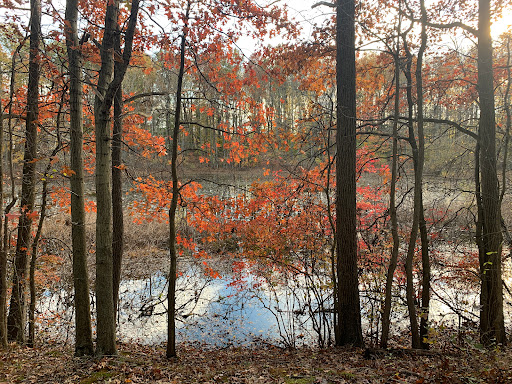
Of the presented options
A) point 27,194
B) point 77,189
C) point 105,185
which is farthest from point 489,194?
point 27,194

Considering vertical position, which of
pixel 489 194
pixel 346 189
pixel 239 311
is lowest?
pixel 239 311

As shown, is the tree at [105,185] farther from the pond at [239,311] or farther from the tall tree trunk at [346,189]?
the tall tree trunk at [346,189]

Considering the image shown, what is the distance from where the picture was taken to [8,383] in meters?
3.99

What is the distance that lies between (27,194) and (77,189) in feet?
7.43

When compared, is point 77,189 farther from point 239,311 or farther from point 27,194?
point 239,311

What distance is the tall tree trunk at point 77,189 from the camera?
488cm

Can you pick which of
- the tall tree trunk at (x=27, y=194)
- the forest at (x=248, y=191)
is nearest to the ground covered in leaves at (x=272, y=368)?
the forest at (x=248, y=191)

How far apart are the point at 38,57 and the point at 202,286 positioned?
320 inches

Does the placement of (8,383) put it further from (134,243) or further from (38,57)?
(134,243)

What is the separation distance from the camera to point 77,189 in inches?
200

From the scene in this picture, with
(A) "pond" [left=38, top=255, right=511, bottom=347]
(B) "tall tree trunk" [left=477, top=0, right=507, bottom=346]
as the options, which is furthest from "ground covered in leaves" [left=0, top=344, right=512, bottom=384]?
(A) "pond" [left=38, top=255, right=511, bottom=347]

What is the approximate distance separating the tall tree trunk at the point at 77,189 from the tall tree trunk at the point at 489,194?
668 cm

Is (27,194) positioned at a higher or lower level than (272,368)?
higher

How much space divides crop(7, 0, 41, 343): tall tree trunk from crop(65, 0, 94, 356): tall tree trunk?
138cm
